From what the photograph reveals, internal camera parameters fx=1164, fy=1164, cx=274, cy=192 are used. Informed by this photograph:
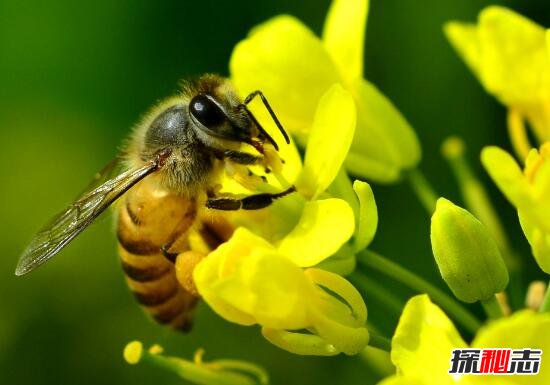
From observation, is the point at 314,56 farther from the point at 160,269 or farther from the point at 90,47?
the point at 90,47

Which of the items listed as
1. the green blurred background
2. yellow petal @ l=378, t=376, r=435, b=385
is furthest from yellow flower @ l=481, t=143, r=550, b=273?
the green blurred background

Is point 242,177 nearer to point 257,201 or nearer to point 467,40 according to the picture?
point 257,201

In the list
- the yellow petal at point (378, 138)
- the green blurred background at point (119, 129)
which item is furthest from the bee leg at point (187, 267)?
the green blurred background at point (119, 129)

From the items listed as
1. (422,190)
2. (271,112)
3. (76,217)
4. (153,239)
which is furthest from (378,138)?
(76,217)

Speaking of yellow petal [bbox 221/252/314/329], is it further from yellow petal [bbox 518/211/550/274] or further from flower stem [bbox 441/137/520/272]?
flower stem [bbox 441/137/520/272]

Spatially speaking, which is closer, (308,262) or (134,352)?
(308,262)
